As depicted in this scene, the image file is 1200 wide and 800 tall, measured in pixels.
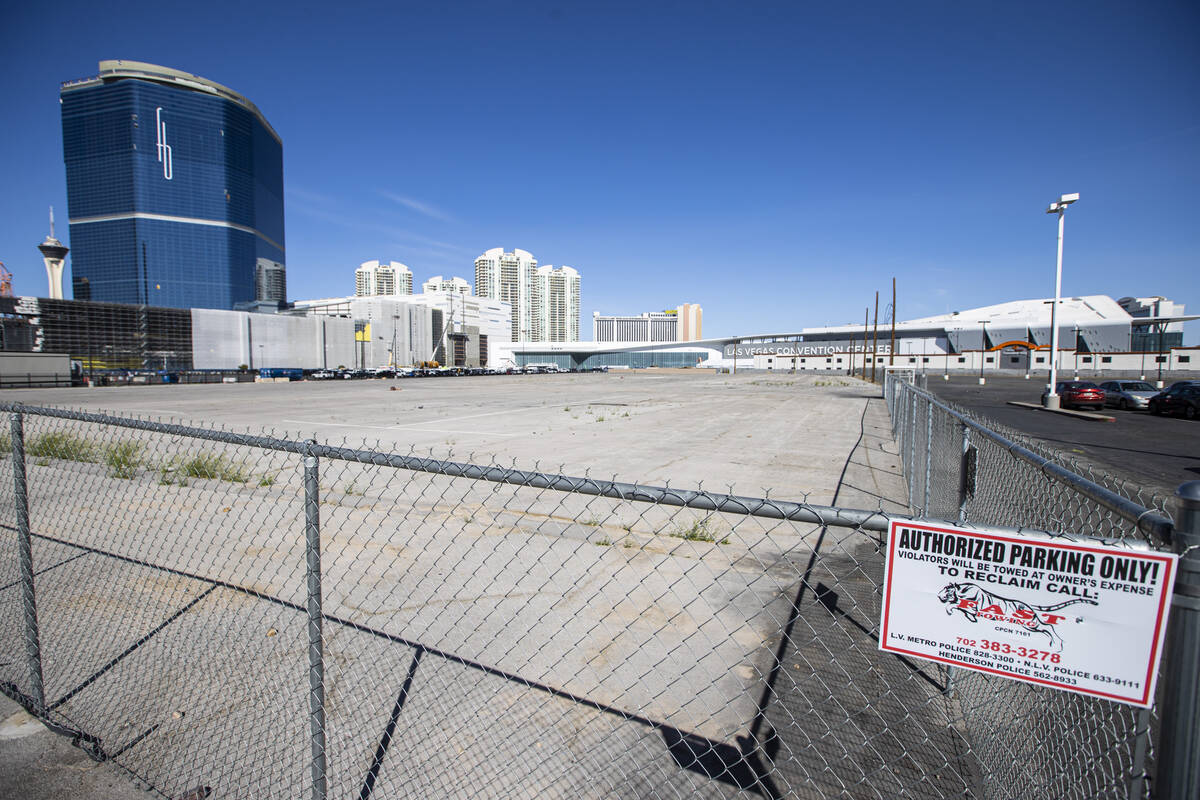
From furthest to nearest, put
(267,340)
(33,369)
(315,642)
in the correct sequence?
1. (267,340)
2. (33,369)
3. (315,642)

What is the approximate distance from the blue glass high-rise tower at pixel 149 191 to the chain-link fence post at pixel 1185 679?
212 meters

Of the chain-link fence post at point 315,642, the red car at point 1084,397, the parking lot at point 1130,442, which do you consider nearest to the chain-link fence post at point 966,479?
the chain-link fence post at point 315,642

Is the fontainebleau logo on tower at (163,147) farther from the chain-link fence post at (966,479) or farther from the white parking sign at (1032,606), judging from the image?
the white parking sign at (1032,606)

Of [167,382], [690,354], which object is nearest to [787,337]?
[690,354]

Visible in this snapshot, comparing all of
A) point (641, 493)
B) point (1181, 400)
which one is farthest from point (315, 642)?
point (1181, 400)

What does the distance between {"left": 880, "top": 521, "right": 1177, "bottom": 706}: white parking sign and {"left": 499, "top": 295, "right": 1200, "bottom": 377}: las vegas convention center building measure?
75.9 meters

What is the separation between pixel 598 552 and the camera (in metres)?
6.11

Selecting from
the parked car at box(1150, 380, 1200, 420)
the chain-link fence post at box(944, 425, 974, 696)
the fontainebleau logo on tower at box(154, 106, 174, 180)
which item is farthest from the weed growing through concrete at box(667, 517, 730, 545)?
the fontainebleau logo on tower at box(154, 106, 174, 180)

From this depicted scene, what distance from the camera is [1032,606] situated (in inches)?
61.7

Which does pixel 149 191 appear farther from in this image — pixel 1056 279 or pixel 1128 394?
pixel 1128 394

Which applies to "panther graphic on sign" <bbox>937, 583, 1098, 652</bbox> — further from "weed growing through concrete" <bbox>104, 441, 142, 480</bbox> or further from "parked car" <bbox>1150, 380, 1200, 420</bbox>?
"parked car" <bbox>1150, 380, 1200, 420</bbox>

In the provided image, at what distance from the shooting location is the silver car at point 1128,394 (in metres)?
27.0

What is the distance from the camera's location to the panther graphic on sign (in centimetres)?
154

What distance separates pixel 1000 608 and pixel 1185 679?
15.3 inches
